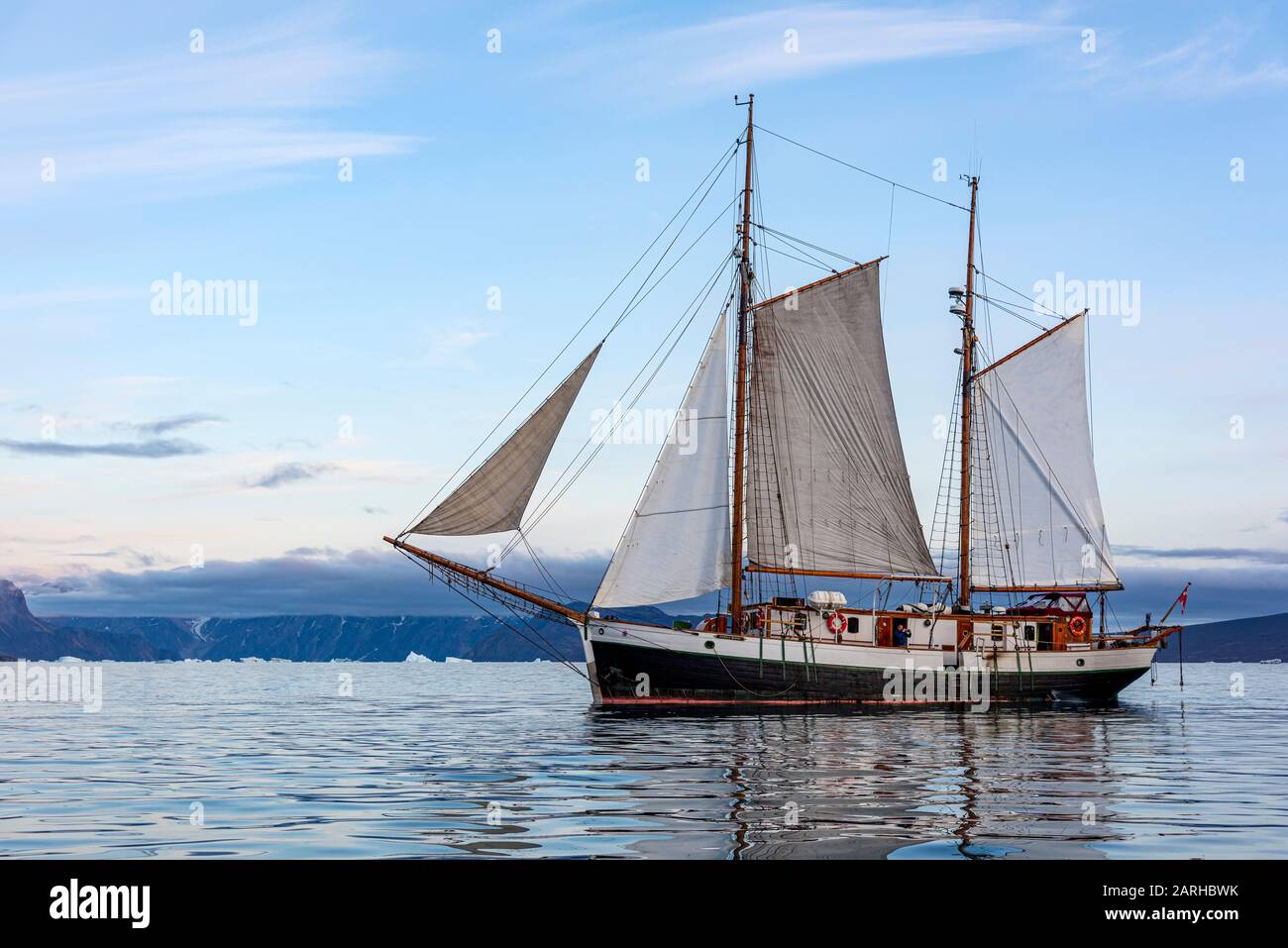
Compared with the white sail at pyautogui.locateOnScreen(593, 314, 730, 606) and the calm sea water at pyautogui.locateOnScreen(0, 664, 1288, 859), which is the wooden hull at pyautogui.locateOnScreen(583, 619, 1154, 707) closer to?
the white sail at pyautogui.locateOnScreen(593, 314, 730, 606)

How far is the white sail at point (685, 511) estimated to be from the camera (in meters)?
55.0

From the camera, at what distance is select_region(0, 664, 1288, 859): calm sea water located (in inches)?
780

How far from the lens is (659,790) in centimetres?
2688

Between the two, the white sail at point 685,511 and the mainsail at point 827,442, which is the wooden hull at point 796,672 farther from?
the mainsail at point 827,442

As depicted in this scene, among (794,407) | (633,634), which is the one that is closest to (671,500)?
(633,634)

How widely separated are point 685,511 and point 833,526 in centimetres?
1055

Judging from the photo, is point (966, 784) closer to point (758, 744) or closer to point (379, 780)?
point (758, 744)

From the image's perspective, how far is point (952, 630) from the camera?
214ft

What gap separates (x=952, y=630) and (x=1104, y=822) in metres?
43.3
